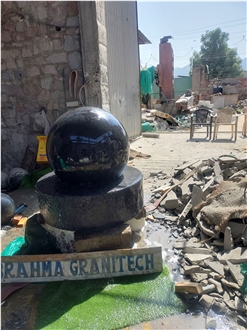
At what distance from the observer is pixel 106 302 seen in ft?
6.25

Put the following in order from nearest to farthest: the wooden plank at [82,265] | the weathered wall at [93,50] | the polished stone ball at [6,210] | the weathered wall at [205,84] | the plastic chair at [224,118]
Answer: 1. the wooden plank at [82,265]
2. the polished stone ball at [6,210]
3. the weathered wall at [93,50]
4. the plastic chair at [224,118]
5. the weathered wall at [205,84]

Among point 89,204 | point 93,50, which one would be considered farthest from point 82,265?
point 93,50

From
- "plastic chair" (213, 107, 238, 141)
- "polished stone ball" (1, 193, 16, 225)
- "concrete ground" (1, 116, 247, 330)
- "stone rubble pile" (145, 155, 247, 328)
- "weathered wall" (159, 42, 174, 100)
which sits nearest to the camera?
"concrete ground" (1, 116, 247, 330)

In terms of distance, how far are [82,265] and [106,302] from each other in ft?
1.12

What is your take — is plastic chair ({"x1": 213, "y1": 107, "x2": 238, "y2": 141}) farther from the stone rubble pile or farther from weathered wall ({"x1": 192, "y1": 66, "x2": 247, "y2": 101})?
weathered wall ({"x1": 192, "y1": 66, "x2": 247, "y2": 101})

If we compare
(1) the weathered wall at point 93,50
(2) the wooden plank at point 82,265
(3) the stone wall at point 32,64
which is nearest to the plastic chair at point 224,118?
(1) the weathered wall at point 93,50

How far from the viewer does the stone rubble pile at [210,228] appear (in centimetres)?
191

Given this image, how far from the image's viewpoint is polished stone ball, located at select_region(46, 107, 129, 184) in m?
2.18

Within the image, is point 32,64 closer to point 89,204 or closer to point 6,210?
point 6,210

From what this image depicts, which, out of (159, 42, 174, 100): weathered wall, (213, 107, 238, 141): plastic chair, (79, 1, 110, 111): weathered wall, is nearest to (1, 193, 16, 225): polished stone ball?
(79, 1, 110, 111): weathered wall

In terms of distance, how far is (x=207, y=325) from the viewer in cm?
169

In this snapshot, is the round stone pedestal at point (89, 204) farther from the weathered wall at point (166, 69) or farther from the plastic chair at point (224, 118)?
the weathered wall at point (166, 69)

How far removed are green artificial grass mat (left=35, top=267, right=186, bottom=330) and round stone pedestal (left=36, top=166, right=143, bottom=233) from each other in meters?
0.46

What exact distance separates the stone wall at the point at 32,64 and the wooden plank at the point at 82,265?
3.41 m
